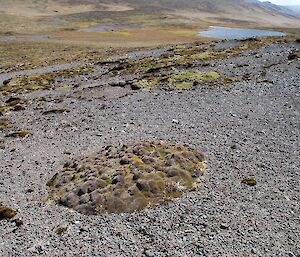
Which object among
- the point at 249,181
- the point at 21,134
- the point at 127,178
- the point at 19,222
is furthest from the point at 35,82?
the point at 249,181

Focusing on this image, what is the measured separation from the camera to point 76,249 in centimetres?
1446

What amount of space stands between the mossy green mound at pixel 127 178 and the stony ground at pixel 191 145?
0.54m

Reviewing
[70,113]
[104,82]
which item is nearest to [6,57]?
[104,82]

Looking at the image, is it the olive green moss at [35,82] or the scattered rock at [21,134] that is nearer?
the scattered rock at [21,134]

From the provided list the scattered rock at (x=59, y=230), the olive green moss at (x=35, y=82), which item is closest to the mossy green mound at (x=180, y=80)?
the olive green moss at (x=35, y=82)

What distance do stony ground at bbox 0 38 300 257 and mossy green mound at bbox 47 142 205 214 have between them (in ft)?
1.78

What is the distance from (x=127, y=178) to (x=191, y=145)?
5.80 meters

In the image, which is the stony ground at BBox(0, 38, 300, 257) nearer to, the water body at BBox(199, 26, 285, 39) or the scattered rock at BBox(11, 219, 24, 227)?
the scattered rock at BBox(11, 219, 24, 227)

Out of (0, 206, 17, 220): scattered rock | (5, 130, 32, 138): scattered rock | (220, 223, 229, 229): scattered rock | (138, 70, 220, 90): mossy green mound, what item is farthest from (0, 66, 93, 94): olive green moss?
(220, 223, 229, 229): scattered rock

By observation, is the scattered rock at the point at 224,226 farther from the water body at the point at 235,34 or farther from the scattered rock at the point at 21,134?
the water body at the point at 235,34

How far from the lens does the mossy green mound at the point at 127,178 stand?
17047 millimetres

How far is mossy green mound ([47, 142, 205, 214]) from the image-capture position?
17.0 metres

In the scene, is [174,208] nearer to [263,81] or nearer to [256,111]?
[256,111]

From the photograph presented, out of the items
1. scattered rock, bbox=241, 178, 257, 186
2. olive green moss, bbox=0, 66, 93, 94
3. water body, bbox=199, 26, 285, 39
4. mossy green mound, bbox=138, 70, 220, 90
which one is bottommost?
olive green moss, bbox=0, 66, 93, 94
